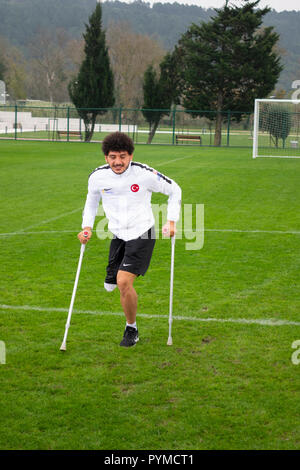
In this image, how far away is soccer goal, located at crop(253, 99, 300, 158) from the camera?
36562 millimetres

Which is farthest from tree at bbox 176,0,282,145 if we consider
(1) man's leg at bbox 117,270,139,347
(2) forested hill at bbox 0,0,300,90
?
(2) forested hill at bbox 0,0,300,90

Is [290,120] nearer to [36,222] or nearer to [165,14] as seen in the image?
[36,222]

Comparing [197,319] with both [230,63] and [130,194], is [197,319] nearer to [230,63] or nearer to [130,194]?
[130,194]

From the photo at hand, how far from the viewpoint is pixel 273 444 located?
12.9 ft

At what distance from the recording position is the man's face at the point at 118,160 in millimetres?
5465

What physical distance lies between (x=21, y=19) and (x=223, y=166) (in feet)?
448

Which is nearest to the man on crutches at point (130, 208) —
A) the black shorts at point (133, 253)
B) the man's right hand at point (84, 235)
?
the black shorts at point (133, 253)

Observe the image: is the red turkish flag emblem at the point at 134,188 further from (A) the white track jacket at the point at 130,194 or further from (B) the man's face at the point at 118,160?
(B) the man's face at the point at 118,160

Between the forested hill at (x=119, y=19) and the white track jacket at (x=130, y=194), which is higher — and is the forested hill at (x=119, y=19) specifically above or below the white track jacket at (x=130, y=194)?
above

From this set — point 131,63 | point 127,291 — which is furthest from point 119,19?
point 127,291

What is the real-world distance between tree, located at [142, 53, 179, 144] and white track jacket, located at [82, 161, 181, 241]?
42.3 meters

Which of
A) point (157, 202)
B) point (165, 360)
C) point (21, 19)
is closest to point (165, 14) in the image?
point (21, 19)

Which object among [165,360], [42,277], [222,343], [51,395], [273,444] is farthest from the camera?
[42,277]

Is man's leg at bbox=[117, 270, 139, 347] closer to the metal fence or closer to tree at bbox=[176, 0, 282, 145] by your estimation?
the metal fence
